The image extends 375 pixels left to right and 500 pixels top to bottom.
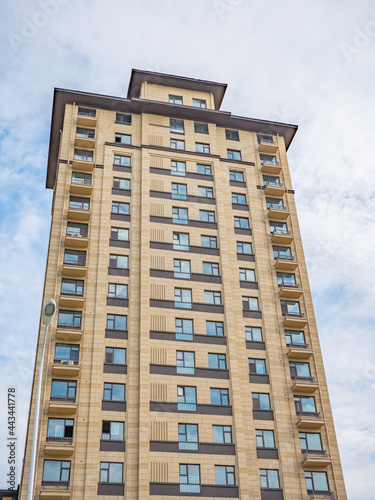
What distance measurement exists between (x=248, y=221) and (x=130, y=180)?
36.2 feet

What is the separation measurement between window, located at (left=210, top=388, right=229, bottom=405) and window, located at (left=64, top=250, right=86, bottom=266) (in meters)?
13.9

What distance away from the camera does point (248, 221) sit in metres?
47.7

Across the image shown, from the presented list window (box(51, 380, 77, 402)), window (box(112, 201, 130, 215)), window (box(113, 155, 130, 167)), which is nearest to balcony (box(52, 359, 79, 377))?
window (box(51, 380, 77, 402))

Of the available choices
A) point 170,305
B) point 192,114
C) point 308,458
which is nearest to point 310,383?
point 308,458

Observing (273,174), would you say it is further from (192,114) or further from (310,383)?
(310,383)

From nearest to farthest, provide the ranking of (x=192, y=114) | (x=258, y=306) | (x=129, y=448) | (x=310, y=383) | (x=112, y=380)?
(x=129, y=448)
(x=112, y=380)
(x=310, y=383)
(x=258, y=306)
(x=192, y=114)

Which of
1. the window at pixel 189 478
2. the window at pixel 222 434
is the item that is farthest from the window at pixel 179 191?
the window at pixel 189 478

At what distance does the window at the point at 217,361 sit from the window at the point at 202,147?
66.7 ft

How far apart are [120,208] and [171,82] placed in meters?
16.1

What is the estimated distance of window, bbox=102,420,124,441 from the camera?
3469cm

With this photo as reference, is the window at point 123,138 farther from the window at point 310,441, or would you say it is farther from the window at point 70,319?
the window at point 310,441

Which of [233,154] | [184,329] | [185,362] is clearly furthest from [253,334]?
[233,154]

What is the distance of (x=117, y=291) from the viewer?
40594mm

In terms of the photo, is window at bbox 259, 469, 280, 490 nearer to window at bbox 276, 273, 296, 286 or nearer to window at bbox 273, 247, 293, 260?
window at bbox 276, 273, 296, 286
